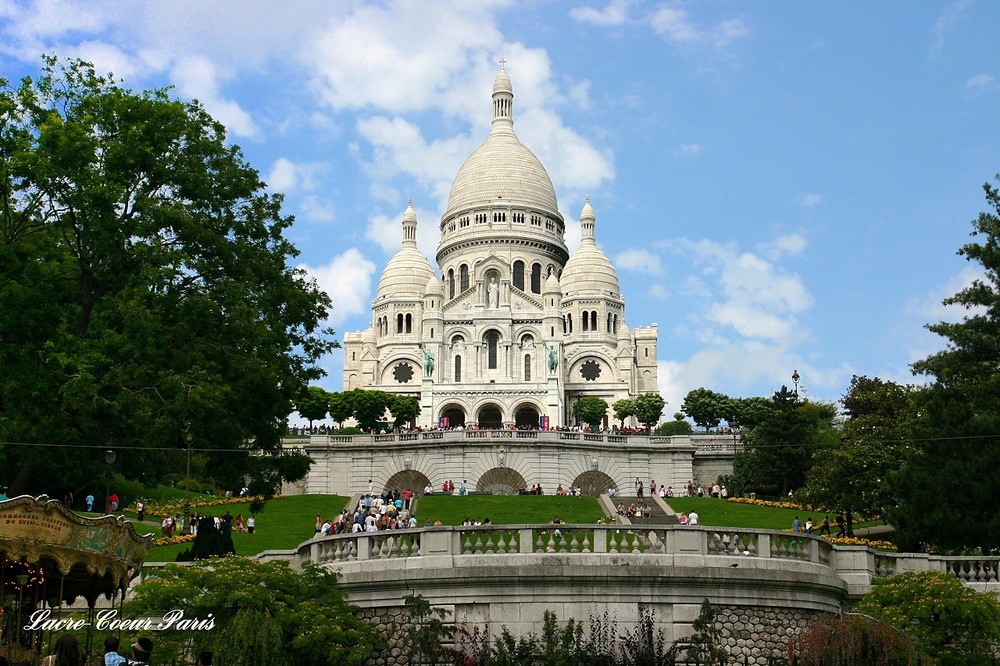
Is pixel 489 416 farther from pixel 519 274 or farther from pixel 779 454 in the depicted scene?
pixel 779 454

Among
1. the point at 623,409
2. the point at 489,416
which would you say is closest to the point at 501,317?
the point at 489,416

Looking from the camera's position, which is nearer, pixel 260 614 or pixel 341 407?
pixel 260 614

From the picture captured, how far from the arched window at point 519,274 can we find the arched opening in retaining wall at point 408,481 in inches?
2392

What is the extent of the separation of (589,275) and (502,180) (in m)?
14.9

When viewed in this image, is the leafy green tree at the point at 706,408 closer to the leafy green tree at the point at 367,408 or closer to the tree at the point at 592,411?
the tree at the point at 592,411

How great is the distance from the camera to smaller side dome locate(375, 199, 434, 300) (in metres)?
120

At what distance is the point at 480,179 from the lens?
127125 mm

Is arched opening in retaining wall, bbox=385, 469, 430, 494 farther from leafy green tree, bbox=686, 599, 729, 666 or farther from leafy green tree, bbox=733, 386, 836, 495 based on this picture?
leafy green tree, bbox=686, 599, 729, 666

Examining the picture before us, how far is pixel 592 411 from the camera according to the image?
97.4 m

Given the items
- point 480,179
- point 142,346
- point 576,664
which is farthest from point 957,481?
point 480,179

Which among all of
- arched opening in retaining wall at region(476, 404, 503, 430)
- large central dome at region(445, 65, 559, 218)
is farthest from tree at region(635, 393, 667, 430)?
large central dome at region(445, 65, 559, 218)

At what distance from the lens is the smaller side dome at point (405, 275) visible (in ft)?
394

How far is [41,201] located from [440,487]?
33.5 m

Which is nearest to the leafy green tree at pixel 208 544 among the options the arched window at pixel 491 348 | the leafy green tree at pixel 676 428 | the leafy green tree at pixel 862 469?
the leafy green tree at pixel 862 469
